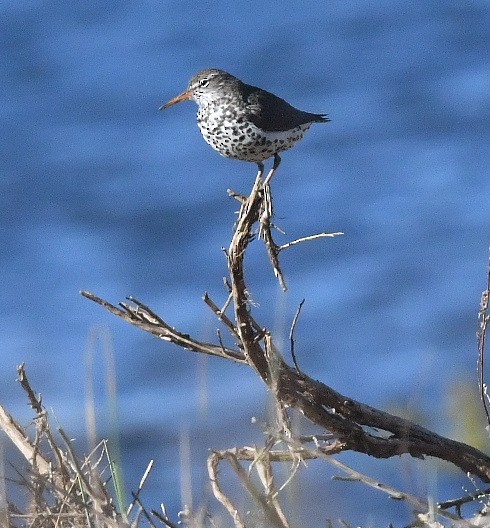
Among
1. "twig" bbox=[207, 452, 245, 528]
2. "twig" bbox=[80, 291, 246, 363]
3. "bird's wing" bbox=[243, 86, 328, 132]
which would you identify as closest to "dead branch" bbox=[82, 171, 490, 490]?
"twig" bbox=[80, 291, 246, 363]

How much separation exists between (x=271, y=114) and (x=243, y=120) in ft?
0.44

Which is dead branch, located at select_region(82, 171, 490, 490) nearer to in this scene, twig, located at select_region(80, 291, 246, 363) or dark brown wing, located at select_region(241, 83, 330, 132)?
twig, located at select_region(80, 291, 246, 363)

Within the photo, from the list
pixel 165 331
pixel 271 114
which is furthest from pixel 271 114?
pixel 165 331

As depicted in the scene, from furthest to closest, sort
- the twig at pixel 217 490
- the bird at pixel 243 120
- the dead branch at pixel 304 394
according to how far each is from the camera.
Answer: the bird at pixel 243 120
the dead branch at pixel 304 394
the twig at pixel 217 490

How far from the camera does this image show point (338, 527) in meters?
3.56

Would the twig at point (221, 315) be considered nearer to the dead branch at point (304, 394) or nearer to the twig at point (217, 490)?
the dead branch at point (304, 394)

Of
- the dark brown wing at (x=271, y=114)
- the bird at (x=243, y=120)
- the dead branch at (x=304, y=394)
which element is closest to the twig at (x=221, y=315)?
the dead branch at (x=304, y=394)

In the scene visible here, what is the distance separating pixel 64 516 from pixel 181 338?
0.68m

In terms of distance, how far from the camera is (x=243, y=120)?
18.4 feet

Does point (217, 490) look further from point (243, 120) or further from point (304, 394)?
point (243, 120)

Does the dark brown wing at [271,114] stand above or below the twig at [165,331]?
above

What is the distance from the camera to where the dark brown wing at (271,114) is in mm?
5539

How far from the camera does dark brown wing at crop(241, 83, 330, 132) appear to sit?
5.54 m

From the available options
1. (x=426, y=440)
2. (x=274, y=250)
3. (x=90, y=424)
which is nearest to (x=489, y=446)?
(x=426, y=440)
